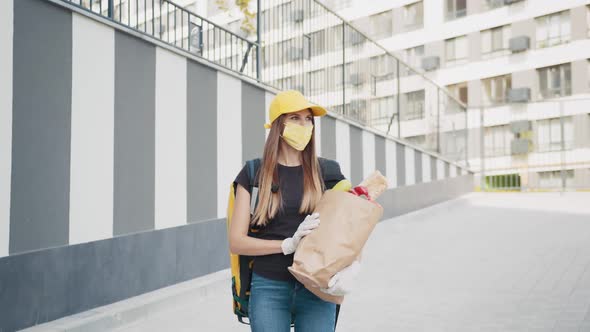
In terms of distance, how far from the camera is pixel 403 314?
4809 millimetres

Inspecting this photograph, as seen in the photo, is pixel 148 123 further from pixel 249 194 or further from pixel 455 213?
pixel 455 213

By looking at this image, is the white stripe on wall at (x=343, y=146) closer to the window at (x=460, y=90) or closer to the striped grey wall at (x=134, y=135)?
the striped grey wall at (x=134, y=135)

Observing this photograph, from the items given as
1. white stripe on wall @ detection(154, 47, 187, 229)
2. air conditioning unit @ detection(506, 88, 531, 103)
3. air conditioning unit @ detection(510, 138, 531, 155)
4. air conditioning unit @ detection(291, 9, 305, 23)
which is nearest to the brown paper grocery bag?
white stripe on wall @ detection(154, 47, 187, 229)

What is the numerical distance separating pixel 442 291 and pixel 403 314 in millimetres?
989

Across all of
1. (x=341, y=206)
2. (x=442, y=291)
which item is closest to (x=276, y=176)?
(x=341, y=206)

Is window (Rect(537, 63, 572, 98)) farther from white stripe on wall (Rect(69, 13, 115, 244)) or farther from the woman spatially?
the woman

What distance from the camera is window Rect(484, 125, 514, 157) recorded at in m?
28.0

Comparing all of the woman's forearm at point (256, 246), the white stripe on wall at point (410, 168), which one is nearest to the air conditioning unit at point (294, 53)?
the white stripe on wall at point (410, 168)

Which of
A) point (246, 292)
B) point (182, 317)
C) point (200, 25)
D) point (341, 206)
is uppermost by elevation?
point (200, 25)

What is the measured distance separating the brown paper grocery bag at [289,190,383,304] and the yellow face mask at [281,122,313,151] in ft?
1.05

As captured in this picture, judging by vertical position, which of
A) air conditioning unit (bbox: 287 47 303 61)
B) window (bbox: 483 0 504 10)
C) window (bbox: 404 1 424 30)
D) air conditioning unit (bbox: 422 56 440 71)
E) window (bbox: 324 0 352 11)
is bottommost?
air conditioning unit (bbox: 287 47 303 61)

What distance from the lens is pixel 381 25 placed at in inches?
1332

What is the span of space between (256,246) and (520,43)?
28.1m

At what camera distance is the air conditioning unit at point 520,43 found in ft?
88.4
